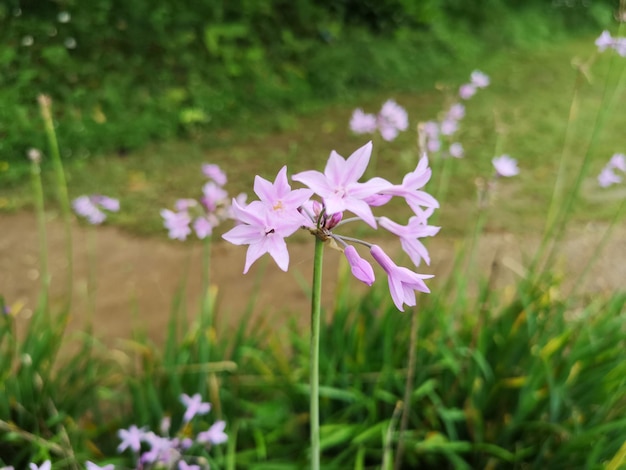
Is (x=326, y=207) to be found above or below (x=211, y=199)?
above

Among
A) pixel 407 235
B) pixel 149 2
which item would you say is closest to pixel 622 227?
pixel 407 235

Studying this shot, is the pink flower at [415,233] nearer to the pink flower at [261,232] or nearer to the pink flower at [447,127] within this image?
the pink flower at [261,232]

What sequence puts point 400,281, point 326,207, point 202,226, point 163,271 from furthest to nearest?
point 163,271 < point 202,226 < point 400,281 < point 326,207

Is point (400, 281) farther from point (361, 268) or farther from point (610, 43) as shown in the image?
point (610, 43)

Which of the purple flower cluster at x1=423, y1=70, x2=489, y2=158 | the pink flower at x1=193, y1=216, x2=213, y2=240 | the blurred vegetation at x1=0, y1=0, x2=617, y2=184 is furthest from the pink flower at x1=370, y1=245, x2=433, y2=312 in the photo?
the blurred vegetation at x1=0, y1=0, x2=617, y2=184

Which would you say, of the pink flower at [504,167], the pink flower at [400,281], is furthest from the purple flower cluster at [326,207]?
the pink flower at [504,167]

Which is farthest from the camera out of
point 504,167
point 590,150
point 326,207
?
point 590,150

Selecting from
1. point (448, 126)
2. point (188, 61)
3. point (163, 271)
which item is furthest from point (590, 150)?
point (188, 61)

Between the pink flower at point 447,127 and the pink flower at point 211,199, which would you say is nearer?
the pink flower at point 211,199
